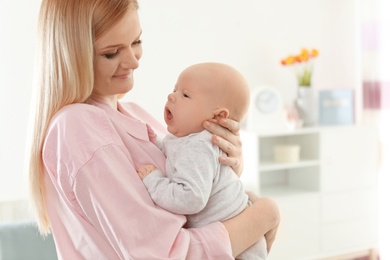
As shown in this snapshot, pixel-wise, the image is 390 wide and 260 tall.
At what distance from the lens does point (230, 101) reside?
134 cm

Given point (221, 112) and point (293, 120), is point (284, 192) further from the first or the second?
point (221, 112)

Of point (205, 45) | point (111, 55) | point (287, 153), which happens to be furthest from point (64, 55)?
point (287, 153)

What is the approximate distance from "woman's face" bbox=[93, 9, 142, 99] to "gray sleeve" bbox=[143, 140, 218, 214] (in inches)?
8.6

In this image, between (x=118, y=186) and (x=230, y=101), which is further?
(x=230, y=101)

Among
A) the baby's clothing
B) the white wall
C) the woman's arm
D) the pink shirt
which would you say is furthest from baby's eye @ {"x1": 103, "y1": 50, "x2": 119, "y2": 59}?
the white wall

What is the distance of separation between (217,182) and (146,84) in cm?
228

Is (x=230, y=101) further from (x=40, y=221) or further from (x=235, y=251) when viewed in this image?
(x=40, y=221)

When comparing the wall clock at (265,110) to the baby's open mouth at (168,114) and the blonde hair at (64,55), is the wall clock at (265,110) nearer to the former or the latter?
the baby's open mouth at (168,114)

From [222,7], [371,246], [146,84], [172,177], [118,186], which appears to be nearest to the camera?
[118,186]

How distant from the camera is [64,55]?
117 centimetres

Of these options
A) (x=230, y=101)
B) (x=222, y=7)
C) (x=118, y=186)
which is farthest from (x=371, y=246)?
(x=118, y=186)

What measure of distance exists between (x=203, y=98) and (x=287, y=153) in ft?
8.22

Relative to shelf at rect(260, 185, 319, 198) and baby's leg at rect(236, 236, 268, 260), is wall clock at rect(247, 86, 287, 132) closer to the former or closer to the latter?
shelf at rect(260, 185, 319, 198)

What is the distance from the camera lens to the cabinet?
3684 mm
